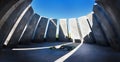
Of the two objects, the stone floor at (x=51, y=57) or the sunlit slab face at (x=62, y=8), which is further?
the sunlit slab face at (x=62, y=8)

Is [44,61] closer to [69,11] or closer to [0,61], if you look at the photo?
[0,61]

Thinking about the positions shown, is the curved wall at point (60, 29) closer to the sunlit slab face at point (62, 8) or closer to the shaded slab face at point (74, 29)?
the shaded slab face at point (74, 29)

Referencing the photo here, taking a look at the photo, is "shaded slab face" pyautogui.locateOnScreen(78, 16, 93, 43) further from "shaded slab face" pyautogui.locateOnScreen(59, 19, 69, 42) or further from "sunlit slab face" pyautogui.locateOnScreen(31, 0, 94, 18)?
"shaded slab face" pyautogui.locateOnScreen(59, 19, 69, 42)

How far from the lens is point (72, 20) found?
13.4m

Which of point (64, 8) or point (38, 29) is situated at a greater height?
point (64, 8)

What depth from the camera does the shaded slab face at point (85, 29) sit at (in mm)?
12078

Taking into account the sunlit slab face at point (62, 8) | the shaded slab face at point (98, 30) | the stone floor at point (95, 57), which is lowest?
the stone floor at point (95, 57)

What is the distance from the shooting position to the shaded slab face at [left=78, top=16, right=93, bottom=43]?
12.1m

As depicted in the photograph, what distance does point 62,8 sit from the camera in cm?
1302

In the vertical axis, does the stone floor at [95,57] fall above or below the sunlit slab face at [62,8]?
below

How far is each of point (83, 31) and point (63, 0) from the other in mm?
3499

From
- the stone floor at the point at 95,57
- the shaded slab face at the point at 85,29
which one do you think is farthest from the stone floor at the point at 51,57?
the shaded slab face at the point at 85,29

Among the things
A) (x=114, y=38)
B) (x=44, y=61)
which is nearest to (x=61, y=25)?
(x=114, y=38)

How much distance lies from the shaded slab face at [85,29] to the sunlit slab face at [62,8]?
551 millimetres
